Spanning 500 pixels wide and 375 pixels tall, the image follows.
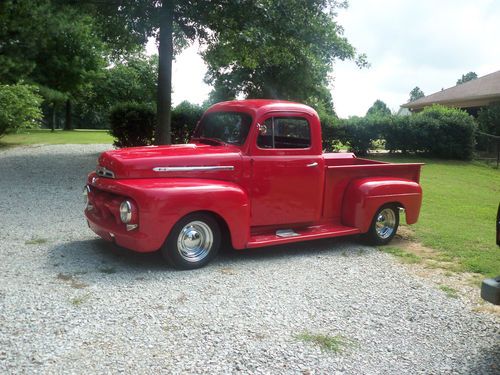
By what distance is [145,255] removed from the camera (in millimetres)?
6082

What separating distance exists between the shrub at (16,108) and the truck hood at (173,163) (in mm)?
17113

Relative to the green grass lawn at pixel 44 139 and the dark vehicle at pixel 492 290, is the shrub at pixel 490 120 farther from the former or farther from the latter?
the dark vehicle at pixel 492 290

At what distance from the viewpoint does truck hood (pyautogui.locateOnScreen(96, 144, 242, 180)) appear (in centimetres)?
557

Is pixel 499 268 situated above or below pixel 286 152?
below

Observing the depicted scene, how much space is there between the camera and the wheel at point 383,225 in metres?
7.00

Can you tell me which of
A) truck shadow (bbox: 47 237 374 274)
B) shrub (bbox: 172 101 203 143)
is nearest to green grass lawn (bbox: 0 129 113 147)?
shrub (bbox: 172 101 203 143)

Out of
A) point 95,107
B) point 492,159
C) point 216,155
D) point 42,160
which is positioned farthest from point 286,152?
point 95,107

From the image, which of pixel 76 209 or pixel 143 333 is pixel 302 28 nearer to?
pixel 76 209

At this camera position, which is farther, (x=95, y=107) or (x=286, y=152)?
(x=95, y=107)

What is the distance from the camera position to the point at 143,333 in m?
4.02

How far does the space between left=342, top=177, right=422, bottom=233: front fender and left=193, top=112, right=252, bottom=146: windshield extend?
1724mm

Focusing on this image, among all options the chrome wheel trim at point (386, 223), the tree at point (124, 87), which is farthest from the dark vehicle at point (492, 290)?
the tree at point (124, 87)

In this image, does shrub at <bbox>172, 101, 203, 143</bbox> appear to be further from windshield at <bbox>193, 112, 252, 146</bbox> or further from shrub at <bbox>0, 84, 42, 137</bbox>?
windshield at <bbox>193, 112, 252, 146</bbox>

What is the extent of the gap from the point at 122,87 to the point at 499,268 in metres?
55.1
